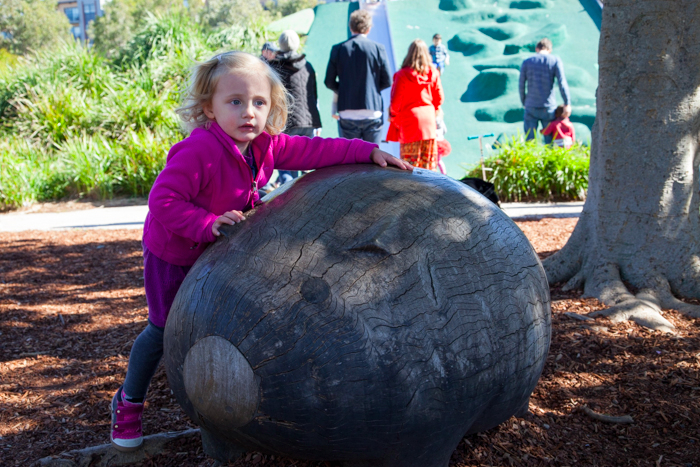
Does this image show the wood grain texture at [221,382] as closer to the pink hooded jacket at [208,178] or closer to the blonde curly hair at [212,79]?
the pink hooded jacket at [208,178]

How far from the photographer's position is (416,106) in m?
6.77

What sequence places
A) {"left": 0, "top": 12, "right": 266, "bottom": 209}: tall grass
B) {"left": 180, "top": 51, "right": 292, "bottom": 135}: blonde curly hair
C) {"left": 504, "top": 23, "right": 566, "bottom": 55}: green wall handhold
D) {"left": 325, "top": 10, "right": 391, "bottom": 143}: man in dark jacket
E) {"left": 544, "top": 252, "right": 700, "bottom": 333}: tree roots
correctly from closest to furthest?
{"left": 180, "top": 51, "right": 292, "bottom": 135}: blonde curly hair
{"left": 544, "top": 252, "right": 700, "bottom": 333}: tree roots
{"left": 325, "top": 10, "right": 391, "bottom": 143}: man in dark jacket
{"left": 0, "top": 12, "right": 266, "bottom": 209}: tall grass
{"left": 504, "top": 23, "right": 566, "bottom": 55}: green wall handhold

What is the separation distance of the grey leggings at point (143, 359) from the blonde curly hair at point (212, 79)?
3.08 ft

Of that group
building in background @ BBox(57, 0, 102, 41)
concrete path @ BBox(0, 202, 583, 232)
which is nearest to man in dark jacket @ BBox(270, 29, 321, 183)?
concrete path @ BBox(0, 202, 583, 232)

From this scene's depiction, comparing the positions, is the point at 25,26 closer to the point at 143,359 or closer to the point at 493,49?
the point at 493,49

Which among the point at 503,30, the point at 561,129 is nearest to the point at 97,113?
the point at 561,129

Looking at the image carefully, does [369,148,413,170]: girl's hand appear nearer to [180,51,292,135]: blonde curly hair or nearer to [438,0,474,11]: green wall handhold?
[180,51,292,135]: blonde curly hair

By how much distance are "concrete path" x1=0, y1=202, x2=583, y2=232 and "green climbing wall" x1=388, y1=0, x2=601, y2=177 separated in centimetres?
351

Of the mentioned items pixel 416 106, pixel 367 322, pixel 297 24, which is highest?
pixel 297 24

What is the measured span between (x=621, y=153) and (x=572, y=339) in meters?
1.45

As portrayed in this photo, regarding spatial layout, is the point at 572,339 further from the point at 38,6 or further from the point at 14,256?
the point at 38,6

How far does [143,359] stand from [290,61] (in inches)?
212

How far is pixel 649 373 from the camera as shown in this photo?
3.28 metres

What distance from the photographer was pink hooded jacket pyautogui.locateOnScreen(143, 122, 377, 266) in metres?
2.31
